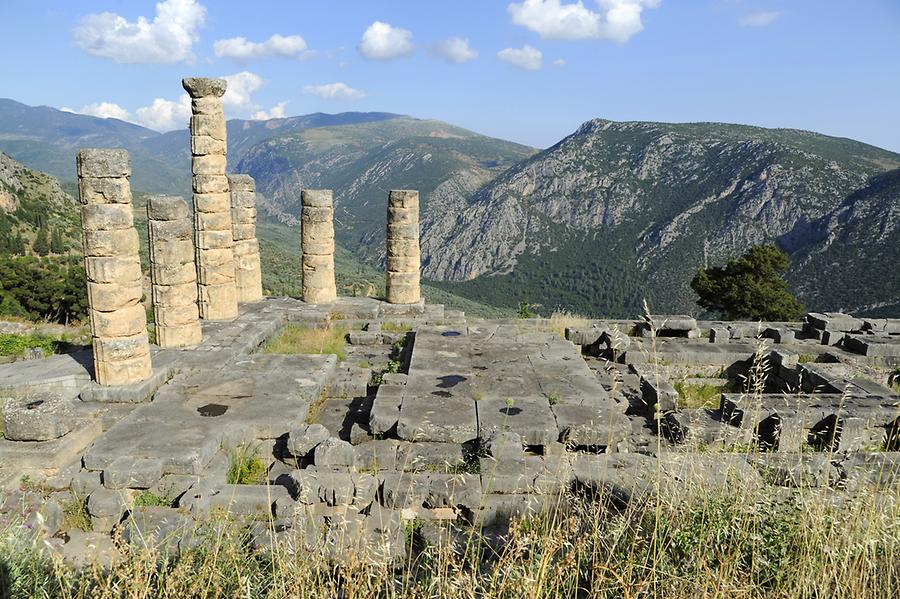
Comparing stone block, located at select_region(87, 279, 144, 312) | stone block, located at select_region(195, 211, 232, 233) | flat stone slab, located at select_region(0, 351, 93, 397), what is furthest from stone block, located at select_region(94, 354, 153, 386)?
stone block, located at select_region(195, 211, 232, 233)

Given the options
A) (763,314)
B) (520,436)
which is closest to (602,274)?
(763,314)

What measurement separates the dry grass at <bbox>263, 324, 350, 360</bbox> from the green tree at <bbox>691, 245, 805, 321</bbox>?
74.0 feet

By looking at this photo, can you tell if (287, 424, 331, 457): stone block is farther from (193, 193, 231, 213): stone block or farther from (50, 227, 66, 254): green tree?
(50, 227, 66, 254): green tree

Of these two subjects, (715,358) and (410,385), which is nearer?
(410,385)

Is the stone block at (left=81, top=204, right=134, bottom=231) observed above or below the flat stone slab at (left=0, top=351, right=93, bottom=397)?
above

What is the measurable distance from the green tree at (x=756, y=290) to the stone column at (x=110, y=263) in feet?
90.0

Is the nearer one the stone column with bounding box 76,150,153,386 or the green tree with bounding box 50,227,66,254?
the stone column with bounding box 76,150,153,386

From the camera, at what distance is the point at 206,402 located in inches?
373

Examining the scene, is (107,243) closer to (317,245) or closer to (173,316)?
(173,316)

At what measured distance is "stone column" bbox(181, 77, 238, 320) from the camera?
14.4 metres

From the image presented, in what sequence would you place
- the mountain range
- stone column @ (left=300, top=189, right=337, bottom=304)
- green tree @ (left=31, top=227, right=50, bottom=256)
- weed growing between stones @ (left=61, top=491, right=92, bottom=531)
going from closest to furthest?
weed growing between stones @ (left=61, top=491, right=92, bottom=531) → stone column @ (left=300, top=189, right=337, bottom=304) → green tree @ (left=31, top=227, right=50, bottom=256) → the mountain range

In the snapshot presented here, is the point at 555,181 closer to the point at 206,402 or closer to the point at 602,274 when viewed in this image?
the point at 602,274

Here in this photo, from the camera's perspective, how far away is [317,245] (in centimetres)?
1680

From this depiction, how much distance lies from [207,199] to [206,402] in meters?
6.82
